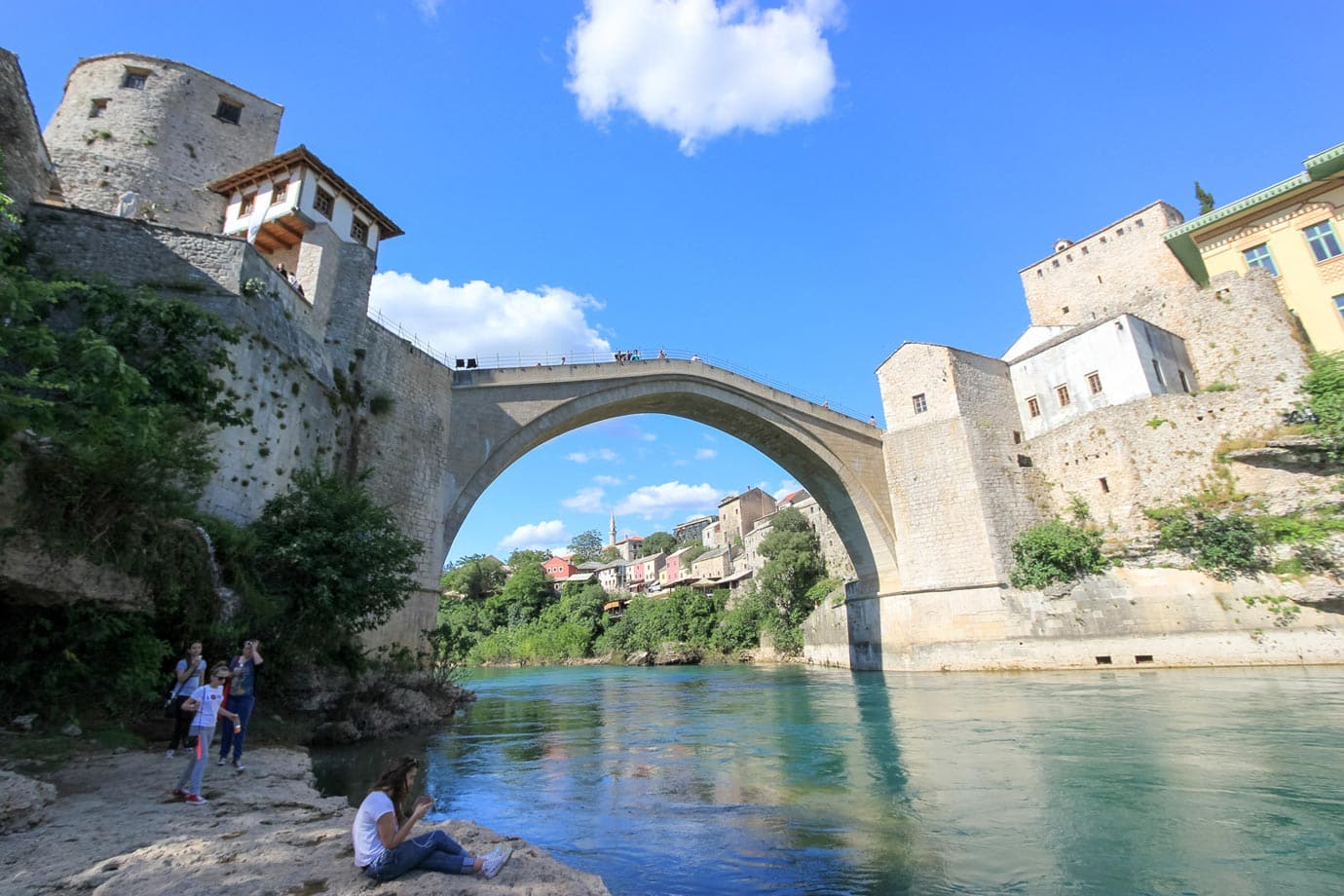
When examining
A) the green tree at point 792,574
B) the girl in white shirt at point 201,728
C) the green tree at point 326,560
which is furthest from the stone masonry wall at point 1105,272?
the girl in white shirt at point 201,728

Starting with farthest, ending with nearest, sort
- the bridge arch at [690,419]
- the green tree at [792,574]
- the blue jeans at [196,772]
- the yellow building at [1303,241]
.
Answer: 1. the green tree at [792,574]
2. the yellow building at [1303,241]
3. the bridge arch at [690,419]
4. the blue jeans at [196,772]

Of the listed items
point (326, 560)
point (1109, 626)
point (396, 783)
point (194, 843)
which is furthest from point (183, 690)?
point (1109, 626)

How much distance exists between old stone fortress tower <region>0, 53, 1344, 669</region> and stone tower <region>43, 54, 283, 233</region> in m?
0.06

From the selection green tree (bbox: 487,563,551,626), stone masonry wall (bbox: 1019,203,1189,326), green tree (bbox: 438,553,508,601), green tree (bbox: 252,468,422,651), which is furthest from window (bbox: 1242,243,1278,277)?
green tree (bbox: 438,553,508,601)

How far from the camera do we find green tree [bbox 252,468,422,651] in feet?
29.3

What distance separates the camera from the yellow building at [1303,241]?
1736 centimetres

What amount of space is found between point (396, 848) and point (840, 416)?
808 inches

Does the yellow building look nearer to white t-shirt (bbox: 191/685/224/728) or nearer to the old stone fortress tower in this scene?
the old stone fortress tower

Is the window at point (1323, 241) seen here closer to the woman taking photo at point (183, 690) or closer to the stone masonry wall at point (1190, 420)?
the stone masonry wall at point (1190, 420)

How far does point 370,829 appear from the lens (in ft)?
10.2

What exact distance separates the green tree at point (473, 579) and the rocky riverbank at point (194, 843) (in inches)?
2132

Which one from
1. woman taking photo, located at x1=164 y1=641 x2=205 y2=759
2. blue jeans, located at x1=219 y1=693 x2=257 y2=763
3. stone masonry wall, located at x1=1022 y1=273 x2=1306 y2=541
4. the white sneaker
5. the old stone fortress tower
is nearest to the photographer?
the white sneaker

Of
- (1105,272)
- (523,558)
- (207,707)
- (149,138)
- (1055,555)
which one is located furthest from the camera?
(523,558)

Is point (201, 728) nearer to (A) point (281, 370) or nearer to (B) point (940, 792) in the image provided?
(B) point (940, 792)
